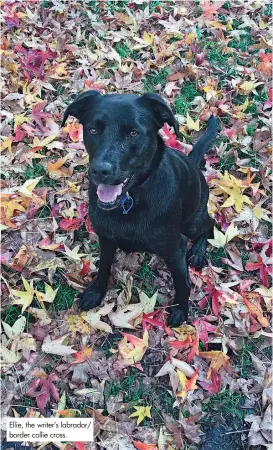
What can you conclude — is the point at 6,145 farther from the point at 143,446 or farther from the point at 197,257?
the point at 143,446

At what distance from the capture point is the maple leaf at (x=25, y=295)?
10.8 feet

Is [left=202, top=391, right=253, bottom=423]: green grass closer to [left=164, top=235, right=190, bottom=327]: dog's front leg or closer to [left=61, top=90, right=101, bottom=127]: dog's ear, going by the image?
[left=164, top=235, right=190, bottom=327]: dog's front leg

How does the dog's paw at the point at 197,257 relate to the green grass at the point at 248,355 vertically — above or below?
above

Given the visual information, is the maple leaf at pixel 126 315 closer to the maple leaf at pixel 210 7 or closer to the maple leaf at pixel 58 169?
the maple leaf at pixel 58 169

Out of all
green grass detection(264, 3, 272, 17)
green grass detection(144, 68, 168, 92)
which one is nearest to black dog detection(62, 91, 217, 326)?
green grass detection(144, 68, 168, 92)

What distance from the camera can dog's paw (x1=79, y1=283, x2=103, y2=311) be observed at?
3.36m

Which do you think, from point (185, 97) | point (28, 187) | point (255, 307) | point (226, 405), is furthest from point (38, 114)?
point (226, 405)

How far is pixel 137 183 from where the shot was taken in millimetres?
2676

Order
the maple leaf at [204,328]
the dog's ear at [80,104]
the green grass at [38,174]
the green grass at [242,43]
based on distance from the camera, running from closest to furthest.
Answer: the dog's ear at [80,104] → the maple leaf at [204,328] → the green grass at [38,174] → the green grass at [242,43]


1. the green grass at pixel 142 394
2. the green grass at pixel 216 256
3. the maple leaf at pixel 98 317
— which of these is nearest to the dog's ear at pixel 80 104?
the maple leaf at pixel 98 317

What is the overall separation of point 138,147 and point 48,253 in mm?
1504

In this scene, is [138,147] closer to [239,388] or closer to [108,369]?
[108,369]
